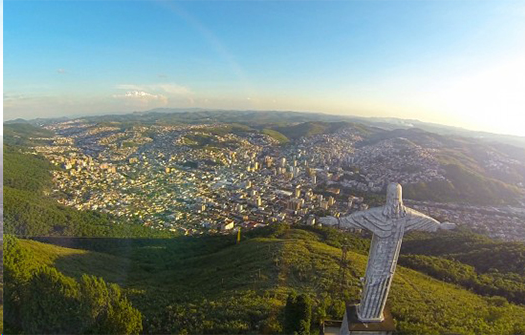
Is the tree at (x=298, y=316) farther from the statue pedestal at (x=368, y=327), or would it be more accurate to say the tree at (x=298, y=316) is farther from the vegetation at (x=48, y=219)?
the vegetation at (x=48, y=219)

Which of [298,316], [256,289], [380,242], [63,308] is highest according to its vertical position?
[380,242]

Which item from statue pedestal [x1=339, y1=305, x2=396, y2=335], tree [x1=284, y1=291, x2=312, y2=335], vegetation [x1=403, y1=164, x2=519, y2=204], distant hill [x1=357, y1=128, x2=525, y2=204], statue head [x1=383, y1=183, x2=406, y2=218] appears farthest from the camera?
distant hill [x1=357, y1=128, x2=525, y2=204]

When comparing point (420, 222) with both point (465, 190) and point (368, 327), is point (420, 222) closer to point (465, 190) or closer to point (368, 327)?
point (368, 327)

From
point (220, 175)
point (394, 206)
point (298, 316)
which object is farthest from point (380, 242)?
point (220, 175)

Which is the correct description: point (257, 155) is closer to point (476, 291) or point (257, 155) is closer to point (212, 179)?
point (212, 179)

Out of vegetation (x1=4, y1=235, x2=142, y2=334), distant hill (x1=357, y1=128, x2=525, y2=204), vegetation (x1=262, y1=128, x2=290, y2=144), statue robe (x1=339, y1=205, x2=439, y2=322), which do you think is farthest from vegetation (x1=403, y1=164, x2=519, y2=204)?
statue robe (x1=339, y1=205, x2=439, y2=322)

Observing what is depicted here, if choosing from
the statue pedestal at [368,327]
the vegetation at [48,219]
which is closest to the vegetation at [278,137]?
the vegetation at [48,219]

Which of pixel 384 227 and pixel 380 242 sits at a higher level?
pixel 384 227

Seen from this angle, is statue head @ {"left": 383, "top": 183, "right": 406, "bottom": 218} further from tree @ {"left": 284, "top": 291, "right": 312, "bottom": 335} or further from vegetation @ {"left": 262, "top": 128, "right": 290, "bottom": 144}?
vegetation @ {"left": 262, "top": 128, "right": 290, "bottom": 144}
